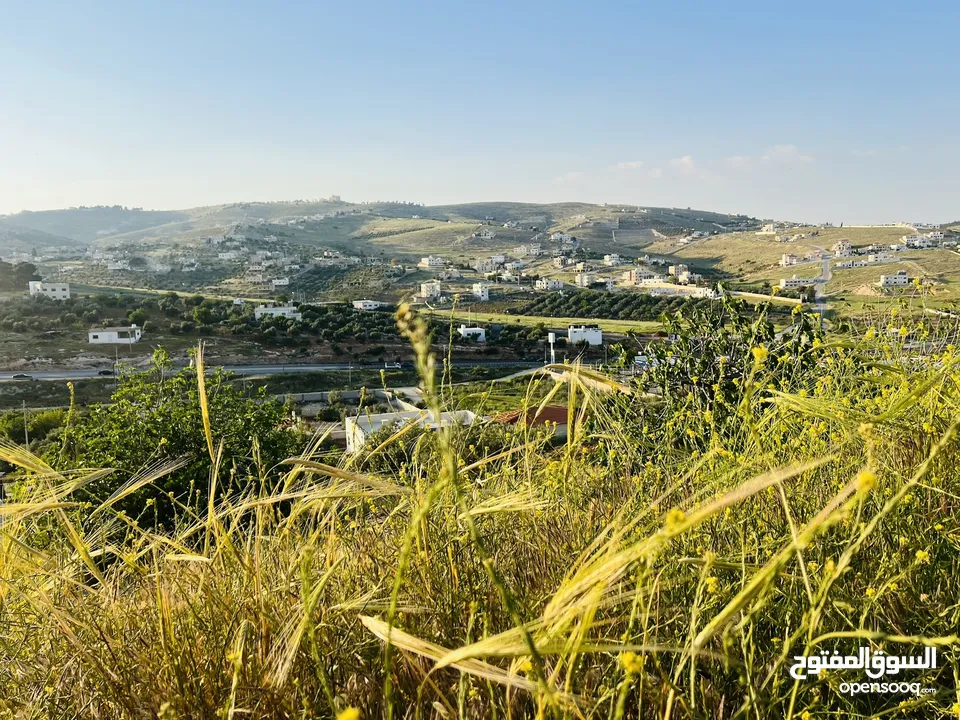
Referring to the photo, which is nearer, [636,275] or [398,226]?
[636,275]

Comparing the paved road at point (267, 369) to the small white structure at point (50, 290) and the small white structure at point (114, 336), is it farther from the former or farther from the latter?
the small white structure at point (50, 290)

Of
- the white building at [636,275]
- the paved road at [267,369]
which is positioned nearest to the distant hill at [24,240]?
the paved road at [267,369]

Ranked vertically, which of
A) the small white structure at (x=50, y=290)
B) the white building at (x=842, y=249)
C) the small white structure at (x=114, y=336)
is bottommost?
the small white structure at (x=114, y=336)

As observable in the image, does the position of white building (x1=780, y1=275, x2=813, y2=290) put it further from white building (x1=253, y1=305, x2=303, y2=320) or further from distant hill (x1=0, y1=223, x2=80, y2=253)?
distant hill (x1=0, y1=223, x2=80, y2=253)

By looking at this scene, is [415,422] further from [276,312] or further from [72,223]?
[72,223]

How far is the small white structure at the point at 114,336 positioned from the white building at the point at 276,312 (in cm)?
946

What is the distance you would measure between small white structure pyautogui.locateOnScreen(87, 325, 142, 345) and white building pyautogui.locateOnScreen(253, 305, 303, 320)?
9.46 metres

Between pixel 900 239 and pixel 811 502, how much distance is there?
95.5 metres

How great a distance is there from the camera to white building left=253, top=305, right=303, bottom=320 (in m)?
54.1

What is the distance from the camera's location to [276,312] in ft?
181

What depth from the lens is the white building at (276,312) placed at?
5409cm

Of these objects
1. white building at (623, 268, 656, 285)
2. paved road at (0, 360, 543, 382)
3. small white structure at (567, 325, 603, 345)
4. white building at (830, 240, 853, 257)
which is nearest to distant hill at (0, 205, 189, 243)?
white building at (623, 268, 656, 285)

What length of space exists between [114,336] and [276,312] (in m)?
12.7

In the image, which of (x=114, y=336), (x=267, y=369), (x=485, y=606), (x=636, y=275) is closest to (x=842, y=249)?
(x=636, y=275)
